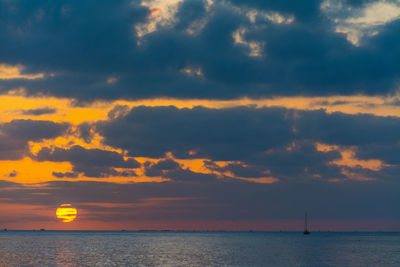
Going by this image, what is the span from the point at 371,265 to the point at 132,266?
201 ft

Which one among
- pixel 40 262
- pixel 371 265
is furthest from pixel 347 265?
pixel 40 262

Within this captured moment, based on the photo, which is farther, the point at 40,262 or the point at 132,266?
the point at 40,262

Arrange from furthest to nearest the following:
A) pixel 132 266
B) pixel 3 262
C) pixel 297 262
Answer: pixel 297 262, pixel 3 262, pixel 132 266

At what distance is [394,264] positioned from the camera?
14650cm

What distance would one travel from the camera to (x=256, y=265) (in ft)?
450

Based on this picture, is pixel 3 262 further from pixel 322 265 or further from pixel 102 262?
pixel 322 265

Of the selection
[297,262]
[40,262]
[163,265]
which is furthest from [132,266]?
[297,262]

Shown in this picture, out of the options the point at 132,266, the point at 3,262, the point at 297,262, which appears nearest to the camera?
the point at 132,266

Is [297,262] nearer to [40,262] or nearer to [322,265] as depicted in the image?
[322,265]

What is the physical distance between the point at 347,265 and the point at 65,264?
7116cm

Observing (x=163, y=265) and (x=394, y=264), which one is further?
(x=394, y=264)

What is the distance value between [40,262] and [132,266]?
1078 inches

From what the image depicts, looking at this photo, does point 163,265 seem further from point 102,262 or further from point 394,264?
point 394,264

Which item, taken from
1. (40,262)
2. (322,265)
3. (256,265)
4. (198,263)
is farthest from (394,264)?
(40,262)
